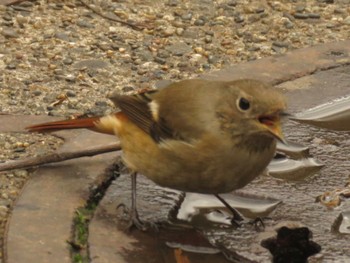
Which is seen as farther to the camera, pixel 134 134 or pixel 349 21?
pixel 349 21

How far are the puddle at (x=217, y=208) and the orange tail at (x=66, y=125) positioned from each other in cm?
54

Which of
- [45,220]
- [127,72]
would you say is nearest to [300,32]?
[127,72]

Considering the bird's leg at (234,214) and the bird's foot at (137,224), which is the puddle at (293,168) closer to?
the bird's leg at (234,214)

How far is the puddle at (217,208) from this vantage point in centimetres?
394

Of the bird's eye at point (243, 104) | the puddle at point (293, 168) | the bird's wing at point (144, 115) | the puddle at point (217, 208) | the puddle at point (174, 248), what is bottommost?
the puddle at point (174, 248)

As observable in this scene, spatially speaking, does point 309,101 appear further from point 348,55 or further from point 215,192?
point 215,192

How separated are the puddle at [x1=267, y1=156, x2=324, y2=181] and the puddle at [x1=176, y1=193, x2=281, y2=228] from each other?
0.22 meters

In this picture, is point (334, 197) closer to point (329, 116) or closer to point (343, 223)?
point (343, 223)

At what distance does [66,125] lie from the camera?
441 centimetres

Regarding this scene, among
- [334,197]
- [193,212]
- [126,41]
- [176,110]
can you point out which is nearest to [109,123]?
[176,110]

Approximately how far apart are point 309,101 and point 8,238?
176 centimetres

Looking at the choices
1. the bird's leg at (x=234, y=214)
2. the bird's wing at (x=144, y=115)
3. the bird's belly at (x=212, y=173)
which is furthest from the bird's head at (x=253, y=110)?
the bird's leg at (x=234, y=214)

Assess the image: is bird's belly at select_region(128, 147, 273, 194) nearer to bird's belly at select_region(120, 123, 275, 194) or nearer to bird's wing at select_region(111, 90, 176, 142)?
bird's belly at select_region(120, 123, 275, 194)

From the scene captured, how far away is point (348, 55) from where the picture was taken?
5297 mm
